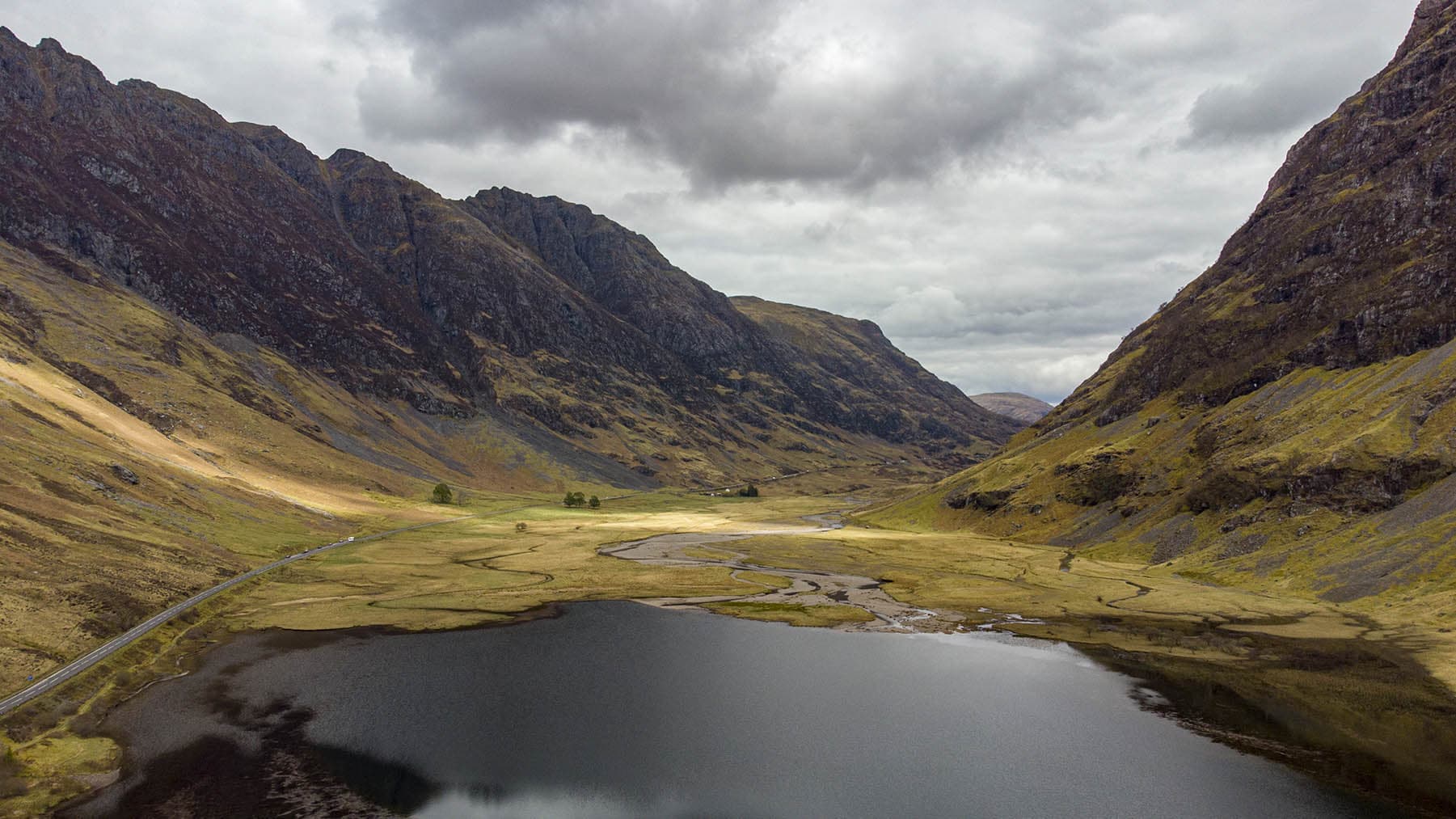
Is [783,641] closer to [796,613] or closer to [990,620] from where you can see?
[796,613]

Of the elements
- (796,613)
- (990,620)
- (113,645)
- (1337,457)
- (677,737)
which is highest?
(1337,457)

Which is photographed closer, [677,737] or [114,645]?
[677,737]

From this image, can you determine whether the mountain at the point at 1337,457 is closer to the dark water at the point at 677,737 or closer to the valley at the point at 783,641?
the valley at the point at 783,641

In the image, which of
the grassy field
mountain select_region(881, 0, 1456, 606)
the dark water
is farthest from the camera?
mountain select_region(881, 0, 1456, 606)

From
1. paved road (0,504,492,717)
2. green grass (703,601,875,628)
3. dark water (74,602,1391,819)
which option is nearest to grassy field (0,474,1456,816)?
green grass (703,601,875,628)

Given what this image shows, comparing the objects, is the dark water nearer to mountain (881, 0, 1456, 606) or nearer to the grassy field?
the grassy field

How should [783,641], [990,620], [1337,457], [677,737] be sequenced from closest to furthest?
[677,737] → [783,641] → [990,620] → [1337,457]

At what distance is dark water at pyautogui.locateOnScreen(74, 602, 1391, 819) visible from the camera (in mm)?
50719

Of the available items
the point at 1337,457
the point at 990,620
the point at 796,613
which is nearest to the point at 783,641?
the point at 796,613

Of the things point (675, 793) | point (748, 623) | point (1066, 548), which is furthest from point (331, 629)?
point (1066, 548)

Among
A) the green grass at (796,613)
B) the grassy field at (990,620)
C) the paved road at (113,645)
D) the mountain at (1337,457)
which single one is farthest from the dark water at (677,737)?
the mountain at (1337,457)

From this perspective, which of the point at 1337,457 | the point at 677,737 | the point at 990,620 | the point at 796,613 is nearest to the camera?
the point at 677,737

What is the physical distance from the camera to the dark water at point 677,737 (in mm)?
50719

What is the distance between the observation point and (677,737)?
6256 centimetres
